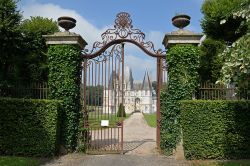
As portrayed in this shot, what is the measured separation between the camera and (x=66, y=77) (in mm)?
10945

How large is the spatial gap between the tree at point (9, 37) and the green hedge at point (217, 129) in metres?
9.40

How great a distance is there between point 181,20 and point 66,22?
140 inches

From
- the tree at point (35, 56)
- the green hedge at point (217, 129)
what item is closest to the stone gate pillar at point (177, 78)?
the green hedge at point (217, 129)

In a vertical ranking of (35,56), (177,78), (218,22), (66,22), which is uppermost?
(218,22)

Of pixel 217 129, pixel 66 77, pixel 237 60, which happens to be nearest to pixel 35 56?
pixel 66 77

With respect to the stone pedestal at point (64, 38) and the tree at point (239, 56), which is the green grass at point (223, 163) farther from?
the stone pedestal at point (64, 38)

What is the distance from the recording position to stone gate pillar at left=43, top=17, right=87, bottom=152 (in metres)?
10.9

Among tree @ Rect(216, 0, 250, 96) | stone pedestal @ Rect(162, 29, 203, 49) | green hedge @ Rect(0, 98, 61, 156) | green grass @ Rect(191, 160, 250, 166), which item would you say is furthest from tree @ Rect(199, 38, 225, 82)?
tree @ Rect(216, 0, 250, 96)

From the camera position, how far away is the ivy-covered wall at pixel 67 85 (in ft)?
35.8

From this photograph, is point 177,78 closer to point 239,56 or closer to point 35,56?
point 239,56

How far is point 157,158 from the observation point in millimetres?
10328

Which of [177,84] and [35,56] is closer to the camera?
[177,84]

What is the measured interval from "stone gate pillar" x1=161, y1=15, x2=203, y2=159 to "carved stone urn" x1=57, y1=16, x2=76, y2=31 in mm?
2993

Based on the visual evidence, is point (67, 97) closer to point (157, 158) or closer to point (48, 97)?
point (48, 97)
